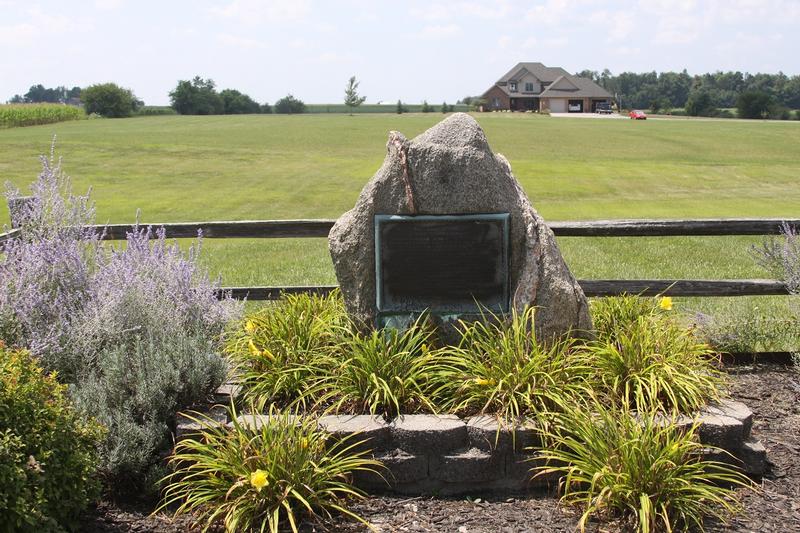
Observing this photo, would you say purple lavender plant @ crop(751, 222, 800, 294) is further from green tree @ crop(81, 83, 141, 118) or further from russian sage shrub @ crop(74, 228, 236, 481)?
green tree @ crop(81, 83, 141, 118)

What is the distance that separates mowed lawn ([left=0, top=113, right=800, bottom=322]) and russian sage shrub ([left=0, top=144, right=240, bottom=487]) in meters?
1.94

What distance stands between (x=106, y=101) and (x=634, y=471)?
338 ft

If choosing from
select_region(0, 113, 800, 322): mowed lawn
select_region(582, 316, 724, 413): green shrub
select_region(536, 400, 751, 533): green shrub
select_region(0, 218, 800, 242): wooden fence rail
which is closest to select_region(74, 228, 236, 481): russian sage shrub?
select_region(0, 218, 800, 242): wooden fence rail

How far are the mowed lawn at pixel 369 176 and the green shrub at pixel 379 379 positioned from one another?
306 cm

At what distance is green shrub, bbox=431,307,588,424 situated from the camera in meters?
5.03

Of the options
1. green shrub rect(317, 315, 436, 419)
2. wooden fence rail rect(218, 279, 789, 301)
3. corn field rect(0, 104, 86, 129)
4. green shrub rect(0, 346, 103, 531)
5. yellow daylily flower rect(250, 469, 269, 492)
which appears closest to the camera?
green shrub rect(0, 346, 103, 531)

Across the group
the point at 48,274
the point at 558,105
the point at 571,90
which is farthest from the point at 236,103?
the point at 48,274

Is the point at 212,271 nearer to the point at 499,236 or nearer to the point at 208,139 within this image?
the point at 499,236

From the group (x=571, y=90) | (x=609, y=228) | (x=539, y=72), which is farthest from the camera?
(x=539, y=72)

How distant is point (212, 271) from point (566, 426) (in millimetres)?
8474

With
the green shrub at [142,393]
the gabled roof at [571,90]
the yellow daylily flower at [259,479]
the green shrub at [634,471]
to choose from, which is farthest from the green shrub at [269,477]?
the gabled roof at [571,90]

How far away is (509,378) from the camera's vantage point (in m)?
5.15

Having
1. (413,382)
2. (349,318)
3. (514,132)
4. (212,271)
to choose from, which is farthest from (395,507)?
(514,132)

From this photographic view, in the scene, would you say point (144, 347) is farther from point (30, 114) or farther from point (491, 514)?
point (30, 114)
